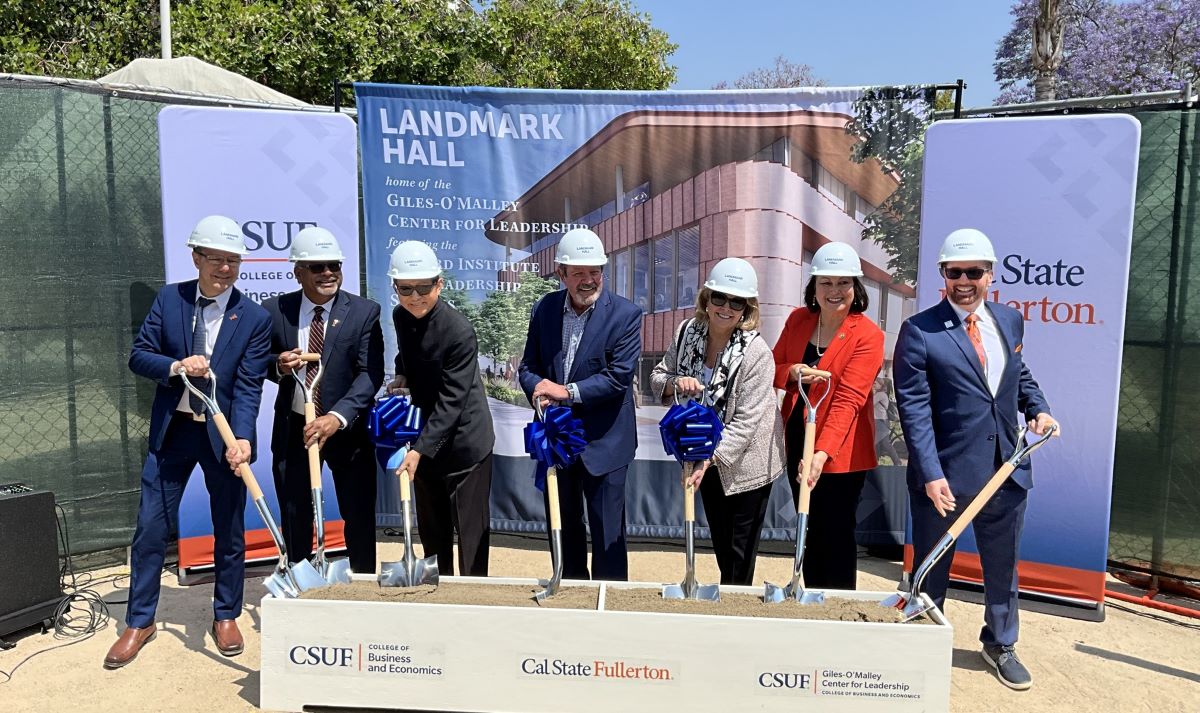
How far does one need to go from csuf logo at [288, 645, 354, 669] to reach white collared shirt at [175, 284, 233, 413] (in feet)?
4.26

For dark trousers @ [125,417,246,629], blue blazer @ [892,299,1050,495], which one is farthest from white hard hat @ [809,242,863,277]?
dark trousers @ [125,417,246,629]

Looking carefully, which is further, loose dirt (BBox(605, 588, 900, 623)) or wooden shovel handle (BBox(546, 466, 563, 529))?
wooden shovel handle (BBox(546, 466, 563, 529))

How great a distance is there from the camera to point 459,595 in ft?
10.4

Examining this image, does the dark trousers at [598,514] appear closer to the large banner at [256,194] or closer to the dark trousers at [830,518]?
the dark trousers at [830,518]

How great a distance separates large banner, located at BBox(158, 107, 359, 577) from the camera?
14.9 feet

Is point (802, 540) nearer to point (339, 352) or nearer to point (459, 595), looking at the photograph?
point (459, 595)

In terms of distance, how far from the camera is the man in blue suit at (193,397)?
3617 mm

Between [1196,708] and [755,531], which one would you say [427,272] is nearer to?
[755,531]

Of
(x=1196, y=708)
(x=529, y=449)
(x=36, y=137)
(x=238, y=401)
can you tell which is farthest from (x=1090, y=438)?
(x=36, y=137)

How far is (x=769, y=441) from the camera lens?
11.3 feet

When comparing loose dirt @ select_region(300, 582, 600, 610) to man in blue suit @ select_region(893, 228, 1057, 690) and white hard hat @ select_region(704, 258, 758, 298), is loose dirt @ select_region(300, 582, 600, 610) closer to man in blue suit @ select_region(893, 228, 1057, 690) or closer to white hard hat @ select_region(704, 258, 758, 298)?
white hard hat @ select_region(704, 258, 758, 298)

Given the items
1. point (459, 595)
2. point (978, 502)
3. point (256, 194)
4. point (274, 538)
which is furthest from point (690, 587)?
point (256, 194)

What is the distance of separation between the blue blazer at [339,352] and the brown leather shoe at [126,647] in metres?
1.01

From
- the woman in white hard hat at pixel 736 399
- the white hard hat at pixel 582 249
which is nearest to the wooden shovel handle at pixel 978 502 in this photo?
the woman in white hard hat at pixel 736 399
